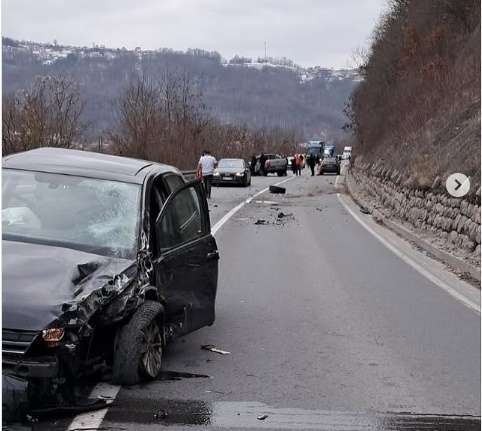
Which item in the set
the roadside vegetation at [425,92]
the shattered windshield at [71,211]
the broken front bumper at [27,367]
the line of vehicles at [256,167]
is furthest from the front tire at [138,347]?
the line of vehicles at [256,167]

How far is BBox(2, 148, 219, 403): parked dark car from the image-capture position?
439cm

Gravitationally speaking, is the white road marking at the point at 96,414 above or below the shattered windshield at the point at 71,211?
below

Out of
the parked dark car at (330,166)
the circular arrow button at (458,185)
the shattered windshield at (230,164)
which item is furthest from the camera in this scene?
the parked dark car at (330,166)

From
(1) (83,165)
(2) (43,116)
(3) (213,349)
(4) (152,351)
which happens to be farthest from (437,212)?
(2) (43,116)

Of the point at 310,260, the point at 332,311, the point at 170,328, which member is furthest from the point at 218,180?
the point at 170,328

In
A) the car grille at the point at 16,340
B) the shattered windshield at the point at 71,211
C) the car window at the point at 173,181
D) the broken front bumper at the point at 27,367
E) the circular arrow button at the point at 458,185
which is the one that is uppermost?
the car window at the point at 173,181

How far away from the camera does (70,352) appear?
4422 mm

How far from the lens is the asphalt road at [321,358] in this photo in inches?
195

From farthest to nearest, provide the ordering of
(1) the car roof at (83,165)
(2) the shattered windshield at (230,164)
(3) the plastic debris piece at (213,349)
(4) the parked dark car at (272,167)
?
(4) the parked dark car at (272,167)
(2) the shattered windshield at (230,164)
(3) the plastic debris piece at (213,349)
(1) the car roof at (83,165)

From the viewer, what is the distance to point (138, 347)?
5.07 metres

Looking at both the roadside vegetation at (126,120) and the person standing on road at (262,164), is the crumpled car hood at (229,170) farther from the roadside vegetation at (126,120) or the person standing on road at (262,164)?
the person standing on road at (262,164)

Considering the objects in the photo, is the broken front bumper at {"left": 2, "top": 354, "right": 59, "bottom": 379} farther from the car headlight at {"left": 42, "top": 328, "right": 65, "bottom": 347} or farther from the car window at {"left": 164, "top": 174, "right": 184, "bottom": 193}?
the car window at {"left": 164, "top": 174, "right": 184, "bottom": 193}

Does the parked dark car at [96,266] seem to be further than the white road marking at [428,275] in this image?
No

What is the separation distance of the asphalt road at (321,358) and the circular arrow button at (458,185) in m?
3.28
